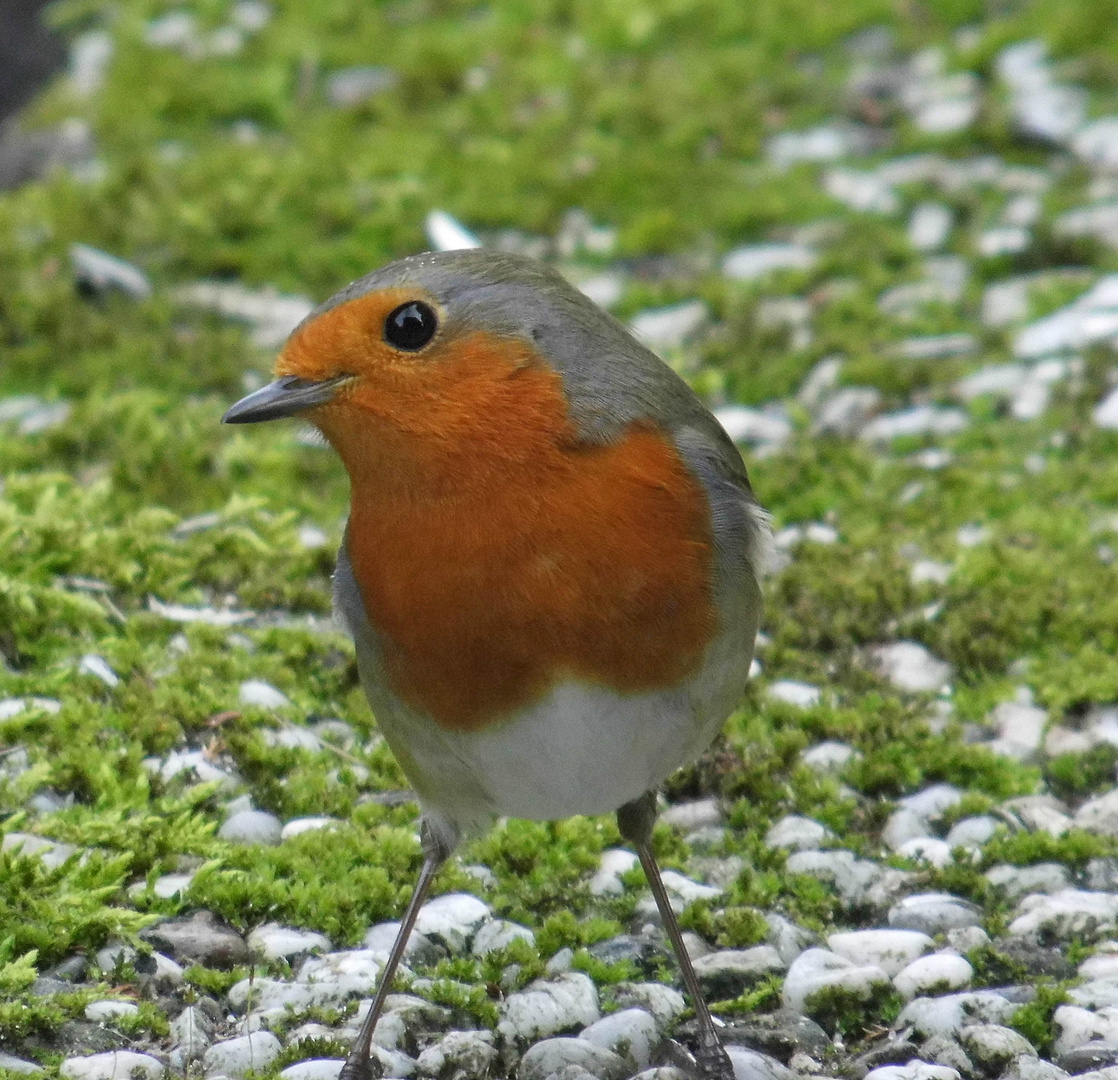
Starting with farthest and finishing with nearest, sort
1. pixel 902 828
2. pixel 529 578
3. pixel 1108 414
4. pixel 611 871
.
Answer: pixel 1108 414
pixel 902 828
pixel 611 871
pixel 529 578

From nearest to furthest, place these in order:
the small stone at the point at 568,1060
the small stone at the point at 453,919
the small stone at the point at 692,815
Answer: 1. the small stone at the point at 568,1060
2. the small stone at the point at 453,919
3. the small stone at the point at 692,815

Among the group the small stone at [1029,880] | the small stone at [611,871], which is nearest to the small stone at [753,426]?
the small stone at [611,871]

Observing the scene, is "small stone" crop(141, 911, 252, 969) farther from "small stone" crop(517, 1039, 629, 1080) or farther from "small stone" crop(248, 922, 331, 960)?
"small stone" crop(517, 1039, 629, 1080)

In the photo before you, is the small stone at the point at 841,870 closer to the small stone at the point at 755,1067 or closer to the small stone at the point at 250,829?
the small stone at the point at 755,1067

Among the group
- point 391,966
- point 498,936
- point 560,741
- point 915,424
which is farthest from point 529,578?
point 915,424

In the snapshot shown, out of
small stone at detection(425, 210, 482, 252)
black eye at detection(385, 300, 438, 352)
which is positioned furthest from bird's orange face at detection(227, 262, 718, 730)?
small stone at detection(425, 210, 482, 252)

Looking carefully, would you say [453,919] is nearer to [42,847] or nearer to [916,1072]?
[42,847]
